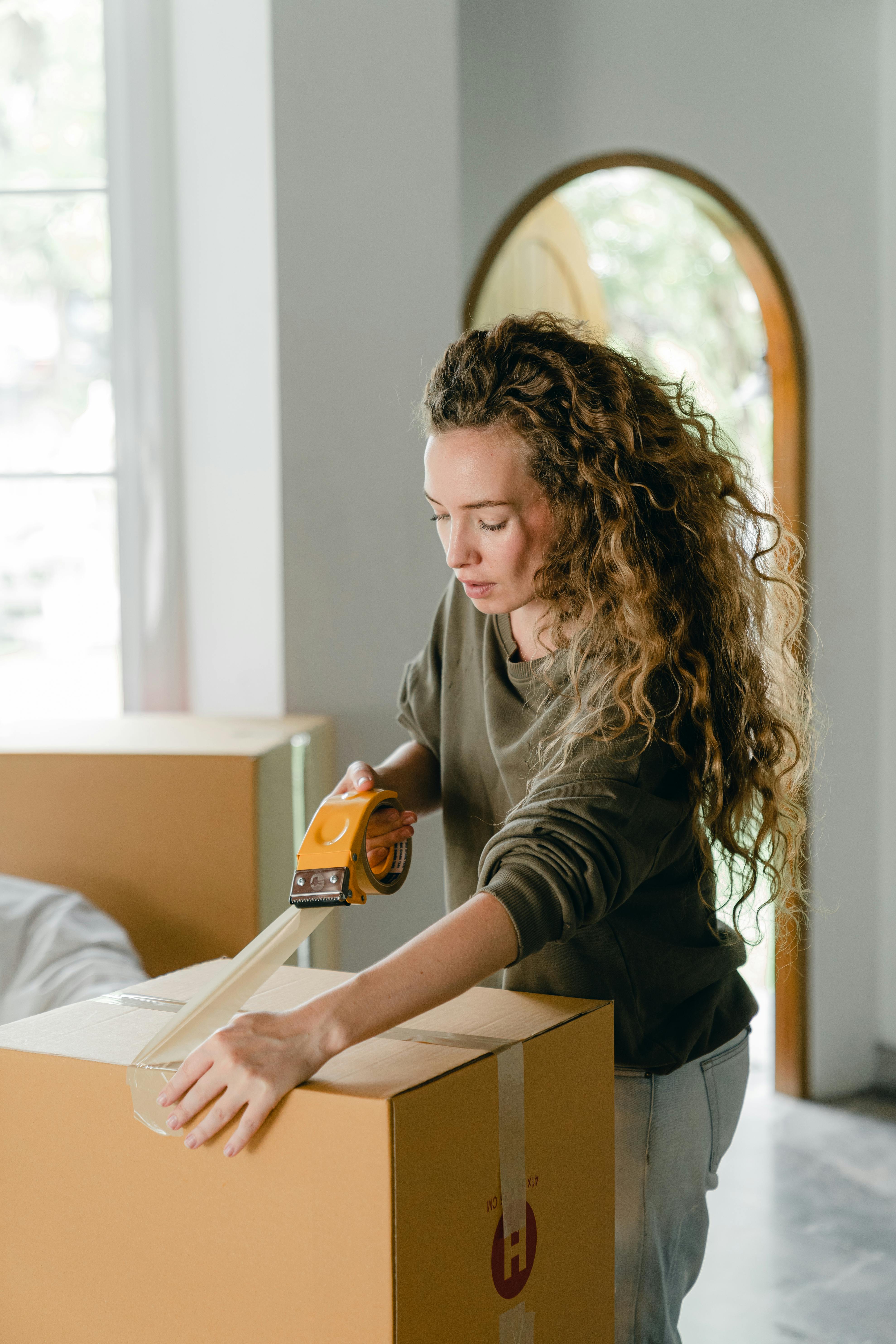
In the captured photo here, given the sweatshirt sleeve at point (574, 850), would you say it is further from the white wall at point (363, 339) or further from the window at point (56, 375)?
the window at point (56, 375)

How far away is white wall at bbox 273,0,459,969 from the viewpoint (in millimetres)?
2088

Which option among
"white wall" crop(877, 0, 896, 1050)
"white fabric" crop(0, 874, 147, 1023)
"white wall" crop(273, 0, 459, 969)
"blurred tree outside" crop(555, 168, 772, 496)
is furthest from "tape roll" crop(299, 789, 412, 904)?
"blurred tree outside" crop(555, 168, 772, 496)

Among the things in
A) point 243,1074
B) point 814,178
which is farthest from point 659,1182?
point 814,178

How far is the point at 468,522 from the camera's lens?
3.59ft

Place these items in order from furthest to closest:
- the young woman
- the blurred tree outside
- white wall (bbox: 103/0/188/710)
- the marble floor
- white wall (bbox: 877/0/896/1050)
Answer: the blurred tree outside → white wall (bbox: 877/0/896/1050) → white wall (bbox: 103/0/188/710) → the marble floor → the young woman

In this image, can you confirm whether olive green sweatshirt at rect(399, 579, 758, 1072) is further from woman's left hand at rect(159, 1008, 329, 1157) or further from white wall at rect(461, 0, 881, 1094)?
white wall at rect(461, 0, 881, 1094)

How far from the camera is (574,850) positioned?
0.93 meters

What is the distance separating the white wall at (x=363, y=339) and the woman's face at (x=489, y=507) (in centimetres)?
104

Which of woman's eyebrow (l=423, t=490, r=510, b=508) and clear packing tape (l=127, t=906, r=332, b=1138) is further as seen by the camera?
woman's eyebrow (l=423, t=490, r=510, b=508)

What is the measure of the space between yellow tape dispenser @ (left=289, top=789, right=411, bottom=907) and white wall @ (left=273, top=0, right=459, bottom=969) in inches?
42.2

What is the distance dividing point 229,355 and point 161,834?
0.93m

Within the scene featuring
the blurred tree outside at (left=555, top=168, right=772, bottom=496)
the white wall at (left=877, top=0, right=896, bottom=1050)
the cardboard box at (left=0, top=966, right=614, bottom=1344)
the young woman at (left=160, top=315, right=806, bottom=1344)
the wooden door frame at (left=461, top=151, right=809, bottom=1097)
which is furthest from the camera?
the blurred tree outside at (left=555, top=168, right=772, bottom=496)

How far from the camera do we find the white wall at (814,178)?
2.53 m

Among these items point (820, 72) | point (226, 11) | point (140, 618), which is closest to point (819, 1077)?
point (140, 618)
